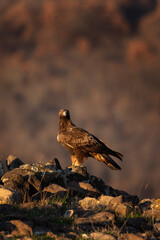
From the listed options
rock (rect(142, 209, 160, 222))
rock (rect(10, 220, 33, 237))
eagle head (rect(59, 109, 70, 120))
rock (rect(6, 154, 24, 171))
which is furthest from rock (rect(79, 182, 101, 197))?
eagle head (rect(59, 109, 70, 120))

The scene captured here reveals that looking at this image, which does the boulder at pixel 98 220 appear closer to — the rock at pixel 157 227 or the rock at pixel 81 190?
the rock at pixel 157 227

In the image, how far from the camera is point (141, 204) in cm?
1290

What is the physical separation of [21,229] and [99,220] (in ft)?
6.40

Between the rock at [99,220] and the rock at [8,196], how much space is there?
207 cm

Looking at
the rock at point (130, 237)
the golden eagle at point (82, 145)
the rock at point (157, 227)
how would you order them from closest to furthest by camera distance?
1. the rock at point (130, 237)
2. the rock at point (157, 227)
3. the golden eagle at point (82, 145)

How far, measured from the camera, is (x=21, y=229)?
795 centimetres

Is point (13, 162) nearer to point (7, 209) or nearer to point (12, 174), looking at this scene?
point (12, 174)

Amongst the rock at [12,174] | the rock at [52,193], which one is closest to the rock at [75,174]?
the rock at [12,174]

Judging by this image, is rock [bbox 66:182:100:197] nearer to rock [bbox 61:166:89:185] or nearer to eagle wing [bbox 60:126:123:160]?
rock [bbox 61:166:89:185]

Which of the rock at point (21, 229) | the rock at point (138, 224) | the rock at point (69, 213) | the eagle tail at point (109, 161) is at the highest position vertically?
the eagle tail at point (109, 161)

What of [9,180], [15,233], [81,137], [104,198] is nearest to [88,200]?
[104,198]

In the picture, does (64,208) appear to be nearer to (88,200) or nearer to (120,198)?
(88,200)

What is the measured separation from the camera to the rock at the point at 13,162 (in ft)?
50.9

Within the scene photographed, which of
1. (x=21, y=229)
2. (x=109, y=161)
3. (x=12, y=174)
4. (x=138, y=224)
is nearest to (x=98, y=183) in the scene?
(x=109, y=161)
